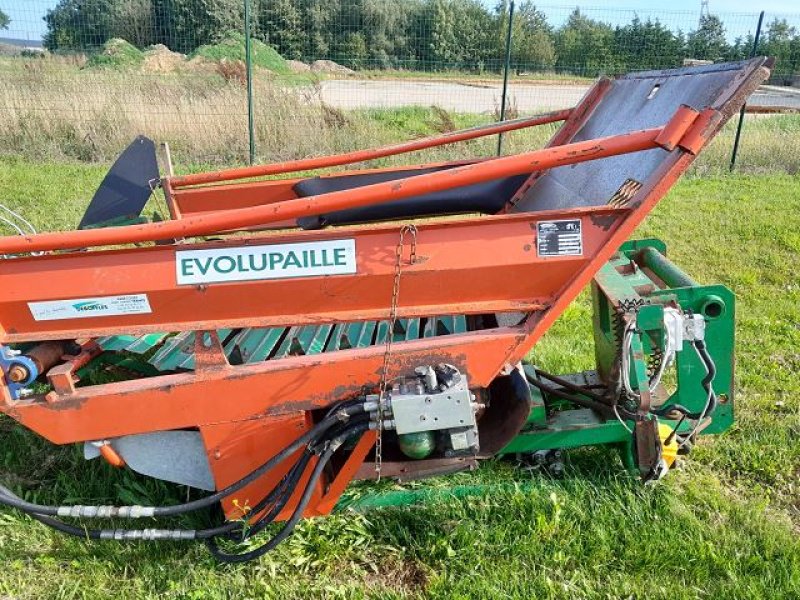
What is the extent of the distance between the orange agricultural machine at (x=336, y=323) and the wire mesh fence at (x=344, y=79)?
7.20 m

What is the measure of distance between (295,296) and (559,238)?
87cm

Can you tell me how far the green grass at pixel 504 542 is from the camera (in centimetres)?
243

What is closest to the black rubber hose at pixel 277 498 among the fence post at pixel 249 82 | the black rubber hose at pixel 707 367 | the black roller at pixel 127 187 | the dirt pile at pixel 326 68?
the black roller at pixel 127 187

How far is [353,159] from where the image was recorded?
3289 millimetres

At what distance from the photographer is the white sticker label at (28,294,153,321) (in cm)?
215

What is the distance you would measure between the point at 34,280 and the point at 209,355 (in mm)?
587

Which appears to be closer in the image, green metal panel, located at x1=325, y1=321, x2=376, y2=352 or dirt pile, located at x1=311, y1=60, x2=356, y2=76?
green metal panel, located at x1=325, y1=321, x2=376, y2=352

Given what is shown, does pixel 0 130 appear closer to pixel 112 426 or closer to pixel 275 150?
pixel 275 150

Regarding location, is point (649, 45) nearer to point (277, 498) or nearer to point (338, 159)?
point (338, 159)

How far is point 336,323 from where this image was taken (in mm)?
2293

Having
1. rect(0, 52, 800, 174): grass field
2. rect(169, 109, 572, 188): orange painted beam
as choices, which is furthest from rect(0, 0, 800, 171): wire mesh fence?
rect(169, 109, 572, 188): orange painted beam

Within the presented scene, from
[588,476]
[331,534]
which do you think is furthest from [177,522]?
[588,476]

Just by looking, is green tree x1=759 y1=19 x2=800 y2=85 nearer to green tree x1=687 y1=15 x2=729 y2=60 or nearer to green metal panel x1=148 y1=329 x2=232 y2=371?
green tree x1=687 y1=15 x2=729 y2=60

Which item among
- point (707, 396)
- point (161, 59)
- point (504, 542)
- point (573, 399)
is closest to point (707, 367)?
point (707, 396)
